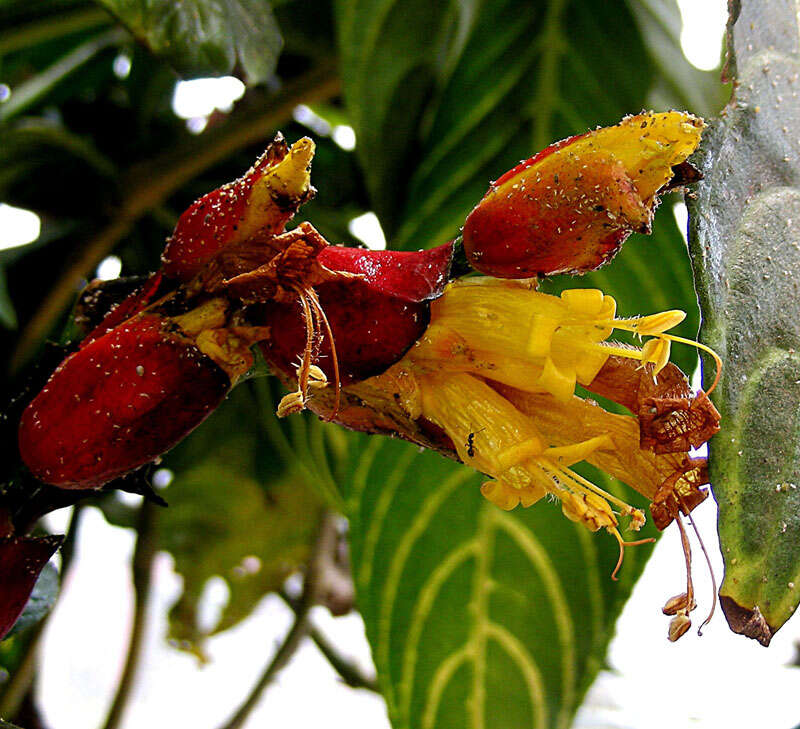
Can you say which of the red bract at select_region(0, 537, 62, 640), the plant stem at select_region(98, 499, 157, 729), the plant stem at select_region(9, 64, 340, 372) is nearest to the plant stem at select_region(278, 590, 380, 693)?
the plant stem at select_region(98, 499, 157, 729)

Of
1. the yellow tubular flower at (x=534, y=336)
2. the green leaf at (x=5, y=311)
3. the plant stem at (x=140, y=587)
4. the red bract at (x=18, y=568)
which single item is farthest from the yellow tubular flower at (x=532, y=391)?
the plant stem at (x=140, y=587)

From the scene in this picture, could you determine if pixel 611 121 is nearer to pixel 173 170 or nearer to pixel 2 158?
pixel 173 170

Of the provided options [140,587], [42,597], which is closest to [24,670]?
[140,587]

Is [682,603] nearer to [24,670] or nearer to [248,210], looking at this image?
[248,210]

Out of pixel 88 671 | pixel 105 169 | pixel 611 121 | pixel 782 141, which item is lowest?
pixel 88 671

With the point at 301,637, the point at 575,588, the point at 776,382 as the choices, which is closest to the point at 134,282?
the point at 776,382

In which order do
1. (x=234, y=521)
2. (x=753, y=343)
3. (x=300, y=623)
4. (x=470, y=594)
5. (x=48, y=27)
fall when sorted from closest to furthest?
(x=753, y=343) < (x=470, y=594) < (x=48, y=27) < (x=300, y=623) < (x=234, y=521)
